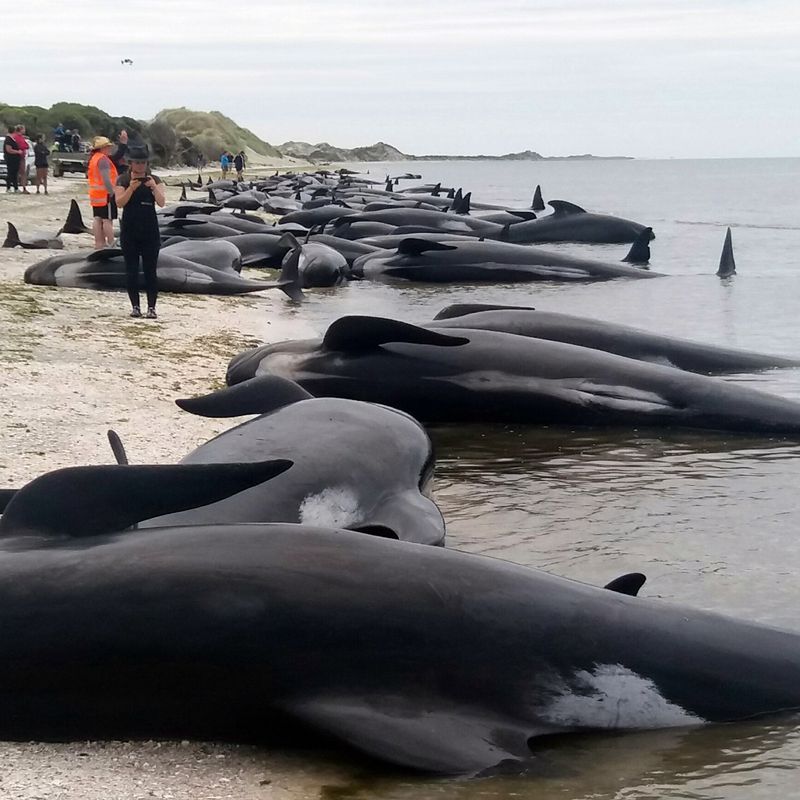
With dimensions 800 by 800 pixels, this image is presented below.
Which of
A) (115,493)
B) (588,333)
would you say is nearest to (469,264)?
(588,333)

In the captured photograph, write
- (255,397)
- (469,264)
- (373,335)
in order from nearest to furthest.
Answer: (255,397), (373,335), (469,264)

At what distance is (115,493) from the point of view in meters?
3.77

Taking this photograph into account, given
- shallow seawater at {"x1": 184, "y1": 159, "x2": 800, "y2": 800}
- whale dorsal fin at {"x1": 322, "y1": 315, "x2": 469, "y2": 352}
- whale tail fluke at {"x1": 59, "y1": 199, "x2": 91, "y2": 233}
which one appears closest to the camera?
shallow seawater at {"x1": 184, "y1": 159, "x2": 800, "y2": 800}

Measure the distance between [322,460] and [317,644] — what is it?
188cm

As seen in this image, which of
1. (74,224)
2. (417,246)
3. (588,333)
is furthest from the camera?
(74,224)

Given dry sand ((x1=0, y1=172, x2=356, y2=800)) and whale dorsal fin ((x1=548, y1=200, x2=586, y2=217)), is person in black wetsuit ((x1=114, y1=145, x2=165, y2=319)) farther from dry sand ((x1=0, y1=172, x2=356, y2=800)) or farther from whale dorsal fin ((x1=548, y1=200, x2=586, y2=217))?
whale dorsal fin ((x1=548, y1=200, x2=586, y2=217))

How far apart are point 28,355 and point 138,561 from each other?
6.04 metres

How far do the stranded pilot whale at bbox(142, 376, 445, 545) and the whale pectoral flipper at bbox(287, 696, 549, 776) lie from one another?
3.65 ft

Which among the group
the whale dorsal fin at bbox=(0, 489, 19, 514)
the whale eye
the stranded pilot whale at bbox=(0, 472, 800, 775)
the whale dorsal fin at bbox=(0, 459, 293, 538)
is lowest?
the stranded pilot whale at bbox=(0, 472, 800, 775)

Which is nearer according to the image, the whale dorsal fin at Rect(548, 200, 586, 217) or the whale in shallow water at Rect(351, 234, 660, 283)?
the whale in shallow water at Rect(351, 234, 660, 283)

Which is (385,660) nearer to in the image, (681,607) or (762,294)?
(681,607)

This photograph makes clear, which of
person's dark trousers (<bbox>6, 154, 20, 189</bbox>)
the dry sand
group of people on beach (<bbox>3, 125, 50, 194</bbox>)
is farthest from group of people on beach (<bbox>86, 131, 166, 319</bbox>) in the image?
person's dark trousers (<bbox>6, 154, 20, 189</bbox>)

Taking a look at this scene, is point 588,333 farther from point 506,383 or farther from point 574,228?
point 574,228

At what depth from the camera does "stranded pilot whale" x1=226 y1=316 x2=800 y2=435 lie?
784 cm
